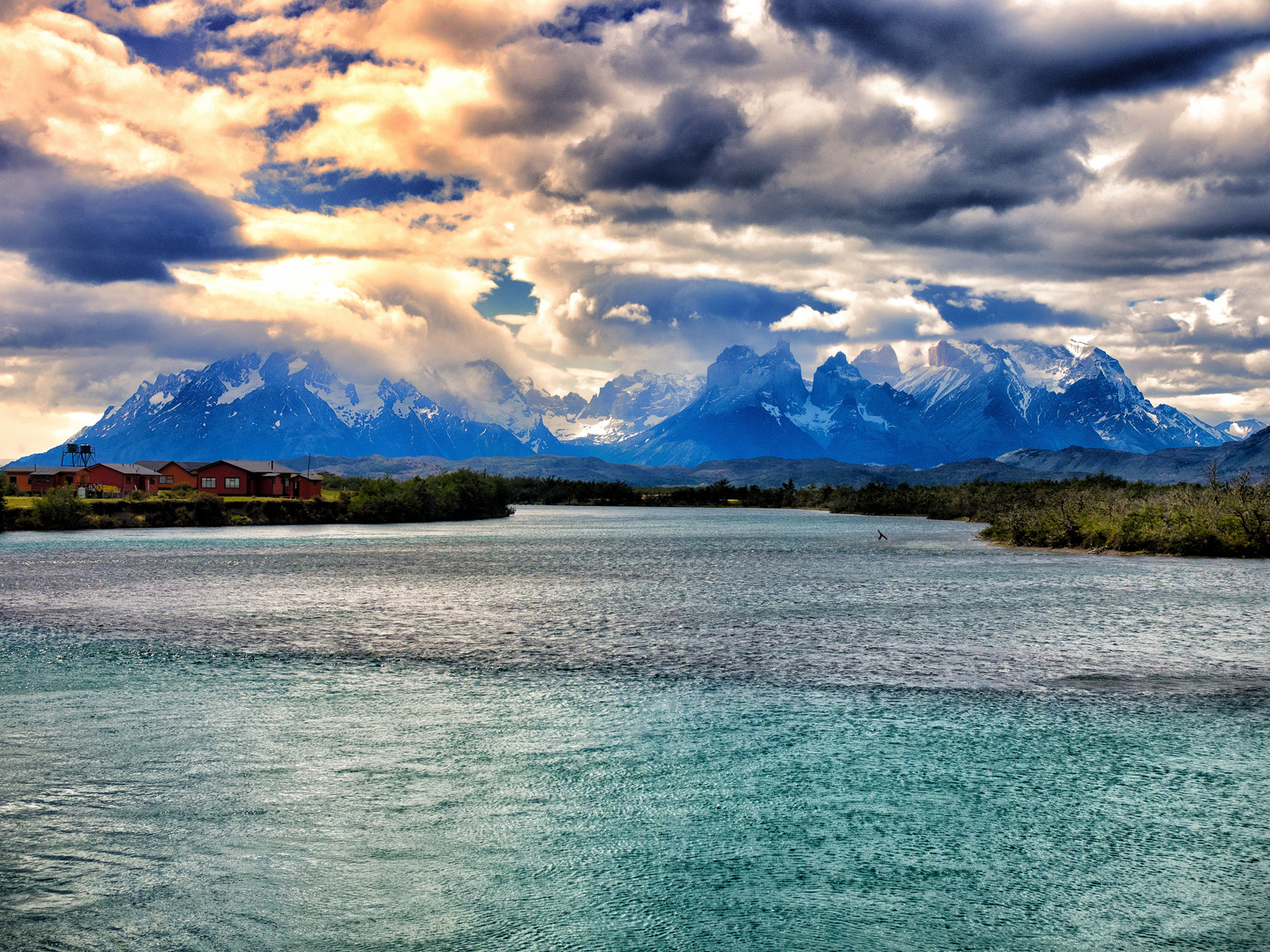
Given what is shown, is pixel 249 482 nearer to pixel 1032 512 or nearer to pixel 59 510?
pixel 59 510

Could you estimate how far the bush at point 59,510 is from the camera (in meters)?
135

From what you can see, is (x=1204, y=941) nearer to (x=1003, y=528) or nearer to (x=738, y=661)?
(x=738, y=661)

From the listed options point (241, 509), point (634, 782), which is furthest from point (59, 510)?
point (634, 782)

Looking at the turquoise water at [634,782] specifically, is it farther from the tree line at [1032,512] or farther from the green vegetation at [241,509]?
the green vegetation at [241,509]

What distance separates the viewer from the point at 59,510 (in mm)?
135750

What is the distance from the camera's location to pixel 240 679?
29734 millimetres

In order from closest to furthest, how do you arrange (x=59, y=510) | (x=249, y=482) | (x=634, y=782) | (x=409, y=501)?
(x=634, y=782)
(x=59, y=510)
(x=409, y=501)
(x=249, y=482)

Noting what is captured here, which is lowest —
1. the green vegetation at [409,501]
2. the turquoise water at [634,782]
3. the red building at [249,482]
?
the turquoise water at [634,782]

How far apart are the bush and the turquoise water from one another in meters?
104

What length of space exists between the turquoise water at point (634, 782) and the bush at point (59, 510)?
104256 mm

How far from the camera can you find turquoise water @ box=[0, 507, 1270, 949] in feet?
43.8

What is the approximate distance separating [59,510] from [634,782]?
14417 centimetres

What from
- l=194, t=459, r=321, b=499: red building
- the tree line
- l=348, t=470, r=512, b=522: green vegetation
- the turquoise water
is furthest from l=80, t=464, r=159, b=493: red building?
the turquoise water

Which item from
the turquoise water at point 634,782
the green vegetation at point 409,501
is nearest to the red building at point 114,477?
the green vegetation at point 409,501
